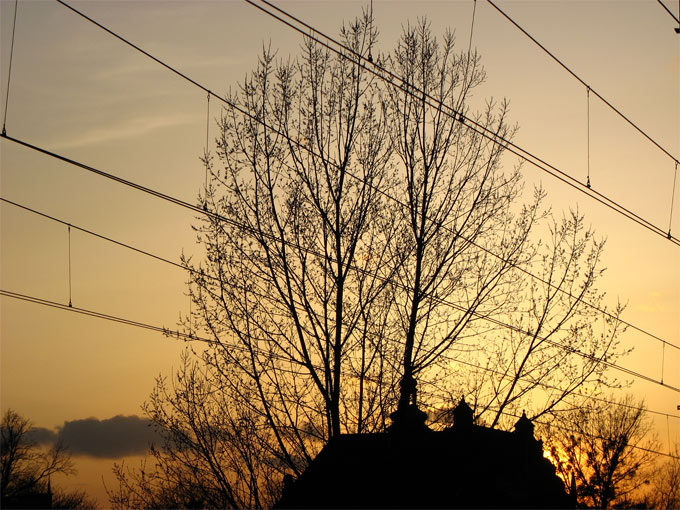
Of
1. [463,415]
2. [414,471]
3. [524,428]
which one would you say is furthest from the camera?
[524,428]

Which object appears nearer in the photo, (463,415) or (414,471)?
(414,471)

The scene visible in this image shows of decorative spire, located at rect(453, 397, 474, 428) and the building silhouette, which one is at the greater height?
decorative spire, located at rect(453, 397, 474, 428)

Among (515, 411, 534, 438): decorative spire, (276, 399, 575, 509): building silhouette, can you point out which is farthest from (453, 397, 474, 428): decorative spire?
(515, 411, 534, 438): decorative spire

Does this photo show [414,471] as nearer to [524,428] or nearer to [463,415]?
[463,415]

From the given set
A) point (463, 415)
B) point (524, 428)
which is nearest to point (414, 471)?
point (463, 415)

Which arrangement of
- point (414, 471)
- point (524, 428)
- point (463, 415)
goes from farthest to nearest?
point (524, 428) < point (463, 415) < point (414, 471)

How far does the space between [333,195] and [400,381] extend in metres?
4.87

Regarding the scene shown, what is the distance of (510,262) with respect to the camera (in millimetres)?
21984

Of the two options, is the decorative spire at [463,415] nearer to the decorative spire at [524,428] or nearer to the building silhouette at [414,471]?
the building silhouette at [414,471]

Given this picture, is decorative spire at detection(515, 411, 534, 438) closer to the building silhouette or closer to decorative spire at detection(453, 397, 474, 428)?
the building silhouette

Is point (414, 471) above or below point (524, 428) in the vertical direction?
below

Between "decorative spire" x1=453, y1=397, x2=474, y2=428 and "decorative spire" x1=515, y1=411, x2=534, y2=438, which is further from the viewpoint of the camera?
"decorative spire" x1=515, y1=411, x2=534, y2=438

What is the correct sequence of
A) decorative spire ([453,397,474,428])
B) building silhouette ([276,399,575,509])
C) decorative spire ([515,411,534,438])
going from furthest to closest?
decorative spire ([515,411,534,438]) < decorative spire ([453,397,474,428]) < building silhouette ([276,399,575,509])

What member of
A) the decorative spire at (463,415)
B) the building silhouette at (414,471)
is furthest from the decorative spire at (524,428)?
the decorative spire at (463,415)
